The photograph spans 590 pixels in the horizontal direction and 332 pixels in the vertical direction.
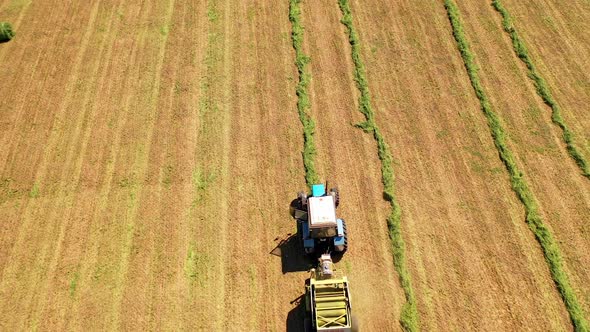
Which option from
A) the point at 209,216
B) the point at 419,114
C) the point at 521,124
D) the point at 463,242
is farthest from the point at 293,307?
the point at 521,124

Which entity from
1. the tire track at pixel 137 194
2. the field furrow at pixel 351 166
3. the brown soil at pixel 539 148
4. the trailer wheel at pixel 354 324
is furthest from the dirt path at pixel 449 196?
Result: the tire track at pixel 137 194

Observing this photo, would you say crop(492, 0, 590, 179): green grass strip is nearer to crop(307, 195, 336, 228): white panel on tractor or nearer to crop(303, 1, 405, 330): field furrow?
crop(303, 1, 405, 330): field furrow

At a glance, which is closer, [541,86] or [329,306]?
[329,306]

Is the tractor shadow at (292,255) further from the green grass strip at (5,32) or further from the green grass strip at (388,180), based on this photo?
the green grass strip at (5,32)

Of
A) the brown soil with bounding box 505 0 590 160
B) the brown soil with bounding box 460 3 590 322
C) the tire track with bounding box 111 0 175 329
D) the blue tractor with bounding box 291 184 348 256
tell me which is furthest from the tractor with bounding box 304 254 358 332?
the brown soil with bounding box 505 0 590 160

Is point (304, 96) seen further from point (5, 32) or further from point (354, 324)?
point (5, 32)

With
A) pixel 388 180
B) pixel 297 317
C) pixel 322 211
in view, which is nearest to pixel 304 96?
pixel 388 180
